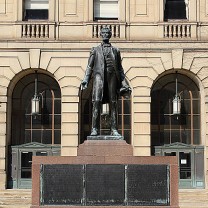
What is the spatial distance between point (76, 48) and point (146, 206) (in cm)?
1635

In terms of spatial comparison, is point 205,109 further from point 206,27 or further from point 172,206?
point 172,206

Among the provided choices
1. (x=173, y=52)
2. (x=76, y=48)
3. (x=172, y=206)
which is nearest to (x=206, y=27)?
(x=173, y=52)

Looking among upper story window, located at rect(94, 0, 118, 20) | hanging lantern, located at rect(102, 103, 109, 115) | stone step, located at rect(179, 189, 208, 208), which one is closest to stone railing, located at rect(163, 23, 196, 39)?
upper story window, located at rect(94, 0, 118, 20)

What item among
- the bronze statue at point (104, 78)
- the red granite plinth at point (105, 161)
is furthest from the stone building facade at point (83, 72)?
the red granite plinth at point (105, 161)

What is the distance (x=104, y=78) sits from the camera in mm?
15820

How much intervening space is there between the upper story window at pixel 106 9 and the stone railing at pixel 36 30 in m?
2.60

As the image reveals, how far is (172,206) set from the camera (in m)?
14.5

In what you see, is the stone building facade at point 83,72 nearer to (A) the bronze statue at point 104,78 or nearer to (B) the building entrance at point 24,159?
(B) the building entrance at point 24,159

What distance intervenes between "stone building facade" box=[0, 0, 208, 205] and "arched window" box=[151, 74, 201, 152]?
0.18ft

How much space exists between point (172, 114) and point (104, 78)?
49.6 ft

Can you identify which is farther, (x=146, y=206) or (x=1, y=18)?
(x=1, y=18)

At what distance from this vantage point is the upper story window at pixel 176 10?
100 feet

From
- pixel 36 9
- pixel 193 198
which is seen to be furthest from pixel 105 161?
pixel 36 9

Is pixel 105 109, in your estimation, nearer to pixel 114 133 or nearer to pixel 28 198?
pixel 114 133
